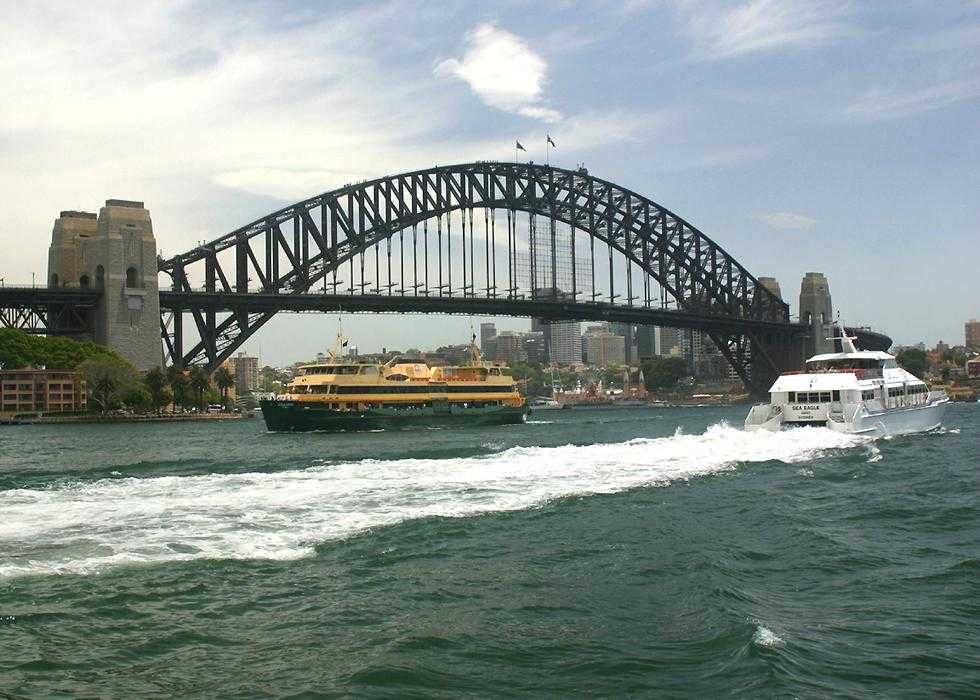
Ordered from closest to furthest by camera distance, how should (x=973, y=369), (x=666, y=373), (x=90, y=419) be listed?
(x=90, y=419)
(x=973, y=369)
(x=666, y=373)

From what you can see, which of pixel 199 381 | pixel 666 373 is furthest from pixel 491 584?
pixel 666 373

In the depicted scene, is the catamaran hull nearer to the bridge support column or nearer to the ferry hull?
the ferry hull

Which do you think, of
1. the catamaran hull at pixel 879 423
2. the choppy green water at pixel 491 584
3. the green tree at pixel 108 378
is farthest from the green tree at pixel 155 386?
the choppy green water at pixel 491 584

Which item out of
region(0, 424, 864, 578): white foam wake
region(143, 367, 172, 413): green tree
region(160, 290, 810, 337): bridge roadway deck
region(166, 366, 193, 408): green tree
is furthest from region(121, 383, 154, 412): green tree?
region(0, 424, 864, 578): white foam wake

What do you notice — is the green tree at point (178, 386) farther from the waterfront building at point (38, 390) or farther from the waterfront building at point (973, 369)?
the waterfront building at point (973, 369)

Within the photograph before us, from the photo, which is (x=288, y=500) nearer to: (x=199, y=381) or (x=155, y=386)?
(x=155, y=386)

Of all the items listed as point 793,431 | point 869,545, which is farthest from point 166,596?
point 793,431

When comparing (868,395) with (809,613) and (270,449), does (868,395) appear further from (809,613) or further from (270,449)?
(809,613)
